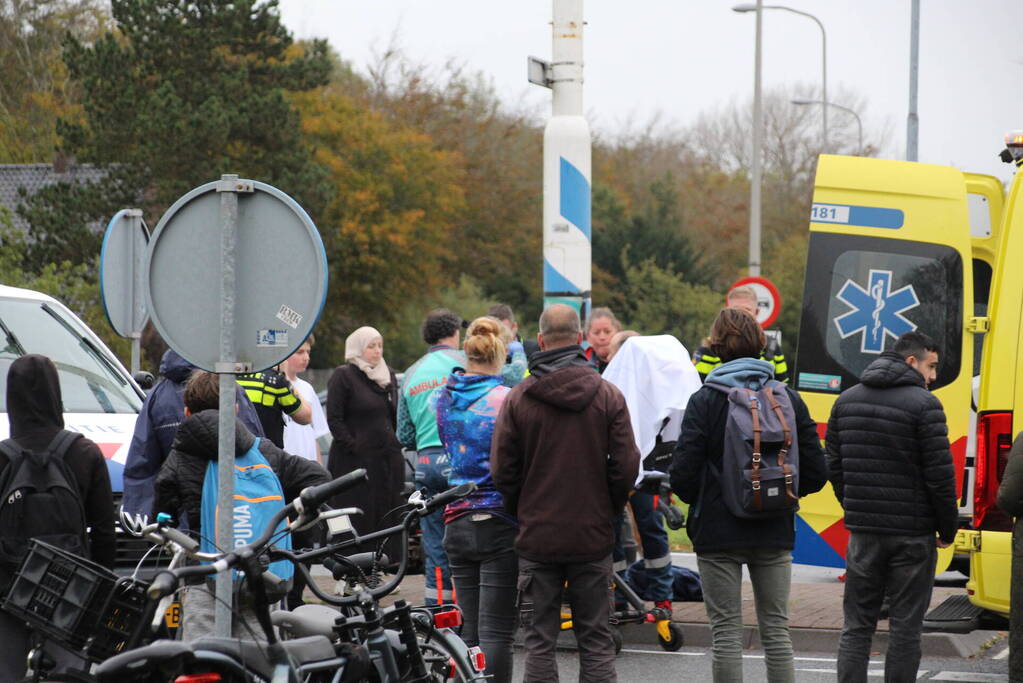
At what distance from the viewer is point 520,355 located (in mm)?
9055

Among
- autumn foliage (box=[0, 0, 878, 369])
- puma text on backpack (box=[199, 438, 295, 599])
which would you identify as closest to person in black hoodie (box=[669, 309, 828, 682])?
puma text on backpack (box=[199, 438, 295, 599])

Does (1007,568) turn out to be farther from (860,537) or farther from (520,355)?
(520,355)

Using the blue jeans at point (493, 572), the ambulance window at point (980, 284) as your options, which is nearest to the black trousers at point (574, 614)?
the blue jeans at point (493, 572)

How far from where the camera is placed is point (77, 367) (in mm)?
8516

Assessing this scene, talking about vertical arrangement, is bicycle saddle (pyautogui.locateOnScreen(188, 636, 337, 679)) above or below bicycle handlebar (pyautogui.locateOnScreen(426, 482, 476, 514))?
below

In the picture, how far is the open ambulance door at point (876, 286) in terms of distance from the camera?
27.7 feet

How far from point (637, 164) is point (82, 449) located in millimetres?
58942

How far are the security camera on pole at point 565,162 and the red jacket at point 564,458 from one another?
3814mm

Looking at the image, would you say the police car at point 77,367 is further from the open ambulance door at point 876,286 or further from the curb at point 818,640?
the open ambulance door at point 876,286

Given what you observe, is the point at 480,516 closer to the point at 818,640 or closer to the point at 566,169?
the point at 818,640

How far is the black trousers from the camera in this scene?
6.06 m

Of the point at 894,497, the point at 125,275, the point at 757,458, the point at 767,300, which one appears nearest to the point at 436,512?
the point at 757,458

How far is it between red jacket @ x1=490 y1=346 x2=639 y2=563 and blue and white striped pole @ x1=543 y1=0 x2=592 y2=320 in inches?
150

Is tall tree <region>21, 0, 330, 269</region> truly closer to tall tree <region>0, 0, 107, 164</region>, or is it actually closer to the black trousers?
tall tree <region>0, 0, 107, 164</region>
